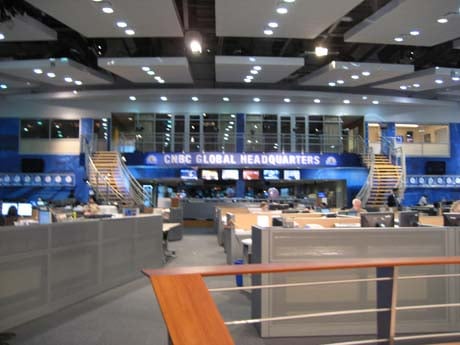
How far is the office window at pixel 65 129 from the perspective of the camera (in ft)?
79.7

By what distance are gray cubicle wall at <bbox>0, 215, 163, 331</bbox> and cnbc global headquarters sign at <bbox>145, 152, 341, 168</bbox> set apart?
545 inches

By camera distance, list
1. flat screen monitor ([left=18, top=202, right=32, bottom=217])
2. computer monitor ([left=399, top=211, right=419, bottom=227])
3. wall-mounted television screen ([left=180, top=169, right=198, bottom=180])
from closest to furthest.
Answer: computer monitor ([left=399, top=211, right=419, bottom=227]) → flat screen monitor ([left=18, top=202, right=32, bottom=217]) → wall-mounted television screen ([left=180, top=169, right=198, bottom=180])

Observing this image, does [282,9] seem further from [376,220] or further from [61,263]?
[61,263]

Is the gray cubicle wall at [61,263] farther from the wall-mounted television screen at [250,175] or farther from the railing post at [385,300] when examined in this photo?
the wall-mounted television screen at [250,175]

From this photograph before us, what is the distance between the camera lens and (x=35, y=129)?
80.1 feet

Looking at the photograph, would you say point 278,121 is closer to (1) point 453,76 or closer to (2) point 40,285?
(1) point 453,76

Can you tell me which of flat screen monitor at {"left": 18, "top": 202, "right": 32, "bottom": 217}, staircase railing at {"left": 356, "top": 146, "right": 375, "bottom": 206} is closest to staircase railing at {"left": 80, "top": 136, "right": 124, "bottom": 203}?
staircase railing at {"left": 356, "top": 146, "right": 375, "bottom": 206}

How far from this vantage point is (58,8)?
11555 mm

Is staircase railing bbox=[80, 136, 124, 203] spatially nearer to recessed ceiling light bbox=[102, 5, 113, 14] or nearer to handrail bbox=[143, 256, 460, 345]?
recessed ceiling light bbox=[102, 5, 113, 14]

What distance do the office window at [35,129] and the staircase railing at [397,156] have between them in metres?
17.1

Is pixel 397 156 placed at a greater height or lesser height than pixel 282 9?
→ lesser

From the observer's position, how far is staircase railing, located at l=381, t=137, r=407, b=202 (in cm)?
2114

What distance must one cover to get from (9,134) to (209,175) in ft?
33.8

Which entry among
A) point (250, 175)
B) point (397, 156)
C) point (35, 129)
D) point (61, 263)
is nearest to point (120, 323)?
point (61, 263)
